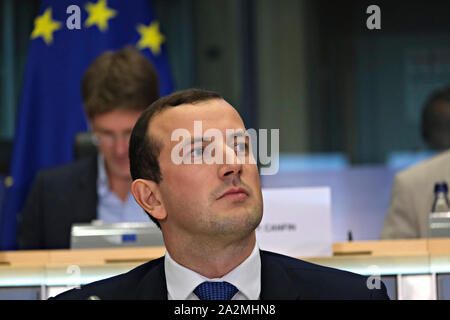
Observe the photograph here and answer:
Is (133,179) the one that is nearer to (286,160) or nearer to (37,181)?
(37,181)

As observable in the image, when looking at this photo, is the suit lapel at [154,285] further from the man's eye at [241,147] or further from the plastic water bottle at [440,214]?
the plastic water bottle at [440,214]

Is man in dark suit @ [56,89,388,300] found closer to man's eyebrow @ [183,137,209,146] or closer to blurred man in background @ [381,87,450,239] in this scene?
man's eyebrow @ [183,137,209,146]

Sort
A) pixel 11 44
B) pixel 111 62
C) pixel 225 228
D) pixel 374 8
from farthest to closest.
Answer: pixel 11 44 → pixel 111 62 → pixel 374 8 → pixel 225 228

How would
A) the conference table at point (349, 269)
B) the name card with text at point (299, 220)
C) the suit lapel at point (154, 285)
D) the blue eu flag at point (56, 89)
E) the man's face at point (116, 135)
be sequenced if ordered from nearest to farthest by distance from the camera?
the suit lapel at point (154, 285) < the conference table at point (349, 269) < the name card with text at point (299, 220) < the man's face at point (116, 135) < the blue eu flag at point (56, 89)

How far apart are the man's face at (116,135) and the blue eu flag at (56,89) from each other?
3.80 ft

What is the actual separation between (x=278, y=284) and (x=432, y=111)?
2.59m

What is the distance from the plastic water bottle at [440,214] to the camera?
8.93 feet

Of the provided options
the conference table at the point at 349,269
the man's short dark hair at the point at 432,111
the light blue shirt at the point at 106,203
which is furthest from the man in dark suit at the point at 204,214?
the man's short dark hair at the point at 432,111

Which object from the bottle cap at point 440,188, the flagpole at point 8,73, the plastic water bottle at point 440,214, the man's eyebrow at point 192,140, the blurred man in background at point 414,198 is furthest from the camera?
the flagpole at point 8,73

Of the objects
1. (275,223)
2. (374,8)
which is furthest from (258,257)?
(374,8)

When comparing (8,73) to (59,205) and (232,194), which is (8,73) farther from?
(232,194)

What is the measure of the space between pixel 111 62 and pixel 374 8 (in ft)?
4.11

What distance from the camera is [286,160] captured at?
6164 mm
